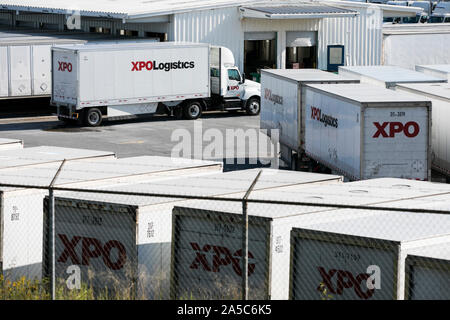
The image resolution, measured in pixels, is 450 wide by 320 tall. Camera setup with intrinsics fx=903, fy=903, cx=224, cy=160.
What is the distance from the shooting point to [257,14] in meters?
44.2

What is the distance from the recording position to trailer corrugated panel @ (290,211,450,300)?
11055mm

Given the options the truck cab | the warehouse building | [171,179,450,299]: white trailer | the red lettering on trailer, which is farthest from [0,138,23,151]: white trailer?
the warehouse building

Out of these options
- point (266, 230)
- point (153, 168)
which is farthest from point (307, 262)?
point (153, 168)

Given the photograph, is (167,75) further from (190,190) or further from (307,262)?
(307,262)

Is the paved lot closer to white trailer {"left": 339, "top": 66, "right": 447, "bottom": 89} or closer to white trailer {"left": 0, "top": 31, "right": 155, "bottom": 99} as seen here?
white trailer {"left": 0, "top": 31, "right": 155, "bottom": 99}

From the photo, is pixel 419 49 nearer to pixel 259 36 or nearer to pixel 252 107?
pixel 259 36

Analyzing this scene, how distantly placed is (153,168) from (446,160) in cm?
921

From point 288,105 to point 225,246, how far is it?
1556 centimetres

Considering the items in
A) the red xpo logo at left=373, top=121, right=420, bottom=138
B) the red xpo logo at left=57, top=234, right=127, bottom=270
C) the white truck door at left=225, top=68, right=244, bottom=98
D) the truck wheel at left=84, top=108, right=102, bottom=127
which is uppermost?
the white truck door at left=225, top=68, right=244, bottom=98

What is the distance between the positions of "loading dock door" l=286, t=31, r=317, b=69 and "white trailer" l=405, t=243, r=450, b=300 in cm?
3692

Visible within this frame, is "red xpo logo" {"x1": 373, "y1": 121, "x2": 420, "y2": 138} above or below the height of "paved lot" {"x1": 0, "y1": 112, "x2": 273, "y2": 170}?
above

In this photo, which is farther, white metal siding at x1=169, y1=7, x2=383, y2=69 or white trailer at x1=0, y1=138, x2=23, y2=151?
white metal siding at x1=169, y1=7, x2=383, y2=69

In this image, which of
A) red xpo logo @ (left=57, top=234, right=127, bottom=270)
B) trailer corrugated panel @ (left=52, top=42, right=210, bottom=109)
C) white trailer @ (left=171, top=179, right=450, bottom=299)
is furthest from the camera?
trailer corrugated panel @ (left=52, top=42, right=210, bottom=109)

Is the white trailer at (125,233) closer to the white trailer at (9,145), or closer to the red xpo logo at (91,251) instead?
the red xpo logo at (91,251)
